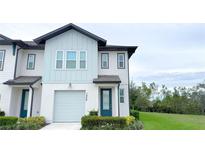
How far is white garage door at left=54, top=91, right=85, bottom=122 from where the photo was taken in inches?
502

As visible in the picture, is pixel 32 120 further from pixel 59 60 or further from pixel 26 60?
pixel 26 60

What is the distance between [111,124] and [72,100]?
429 cm

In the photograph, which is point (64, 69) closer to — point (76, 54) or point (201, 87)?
point (76, 54)

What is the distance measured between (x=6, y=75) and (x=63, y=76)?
4701 millimetres

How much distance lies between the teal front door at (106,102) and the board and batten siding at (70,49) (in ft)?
6.14

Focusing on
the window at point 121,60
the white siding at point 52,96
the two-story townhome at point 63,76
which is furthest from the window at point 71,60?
the window at point 121,60

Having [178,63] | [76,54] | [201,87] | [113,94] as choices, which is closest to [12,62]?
[76,54]

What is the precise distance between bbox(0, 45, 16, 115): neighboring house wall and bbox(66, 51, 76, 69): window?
14.7 ft

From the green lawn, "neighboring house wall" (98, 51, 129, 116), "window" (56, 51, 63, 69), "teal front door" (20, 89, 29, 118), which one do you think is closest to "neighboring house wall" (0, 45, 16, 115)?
"teal front door" (20, 89, 29, 118)

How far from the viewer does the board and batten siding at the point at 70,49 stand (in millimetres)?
13211

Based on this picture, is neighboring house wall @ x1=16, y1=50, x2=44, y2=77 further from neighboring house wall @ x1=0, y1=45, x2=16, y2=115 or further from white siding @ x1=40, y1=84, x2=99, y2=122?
white siding @ x1=40, y1=84, x2=99, y2=122

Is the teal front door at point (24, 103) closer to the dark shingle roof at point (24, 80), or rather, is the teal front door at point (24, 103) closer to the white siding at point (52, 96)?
the dark shingle roof at point (24, 80)
